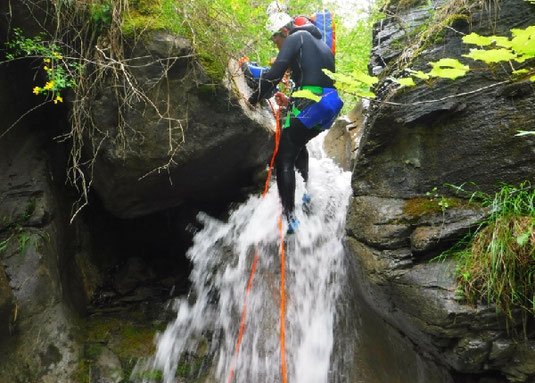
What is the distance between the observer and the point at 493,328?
2.56 metres

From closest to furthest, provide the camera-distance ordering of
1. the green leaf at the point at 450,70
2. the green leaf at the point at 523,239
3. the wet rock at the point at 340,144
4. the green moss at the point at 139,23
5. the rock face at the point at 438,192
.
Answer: the green leaf at the point at 450,70 < the green leaf at the point at 523,239 < the rock face at the point at 438,192 < the green moss at the point at 139,23 < the wet rock at the point at 340,144

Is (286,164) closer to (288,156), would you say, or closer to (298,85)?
(288,156)

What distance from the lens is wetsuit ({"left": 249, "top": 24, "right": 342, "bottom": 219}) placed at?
154 inches

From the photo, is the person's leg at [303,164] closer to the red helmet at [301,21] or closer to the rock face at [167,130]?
the rock face at [167,130]

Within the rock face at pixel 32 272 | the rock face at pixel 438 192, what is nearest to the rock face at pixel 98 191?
the rock face at pixel 32 272

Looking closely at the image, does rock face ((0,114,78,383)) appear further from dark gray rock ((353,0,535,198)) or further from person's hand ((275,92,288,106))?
dark gray rock ((353,0,535,198))

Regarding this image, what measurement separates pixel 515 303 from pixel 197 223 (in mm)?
3905

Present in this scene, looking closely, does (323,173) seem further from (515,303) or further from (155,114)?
(515,303)

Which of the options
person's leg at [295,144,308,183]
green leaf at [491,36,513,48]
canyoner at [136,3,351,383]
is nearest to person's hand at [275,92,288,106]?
canyoner at [136,3,351,383]

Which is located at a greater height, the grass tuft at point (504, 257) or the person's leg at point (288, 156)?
the person's leg at point (288, 156)

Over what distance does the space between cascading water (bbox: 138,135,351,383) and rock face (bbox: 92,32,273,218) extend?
3.18 ft

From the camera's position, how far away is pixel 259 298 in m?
4.13

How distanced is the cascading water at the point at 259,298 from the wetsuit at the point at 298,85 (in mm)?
755

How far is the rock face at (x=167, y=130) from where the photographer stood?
3479 millimetres
